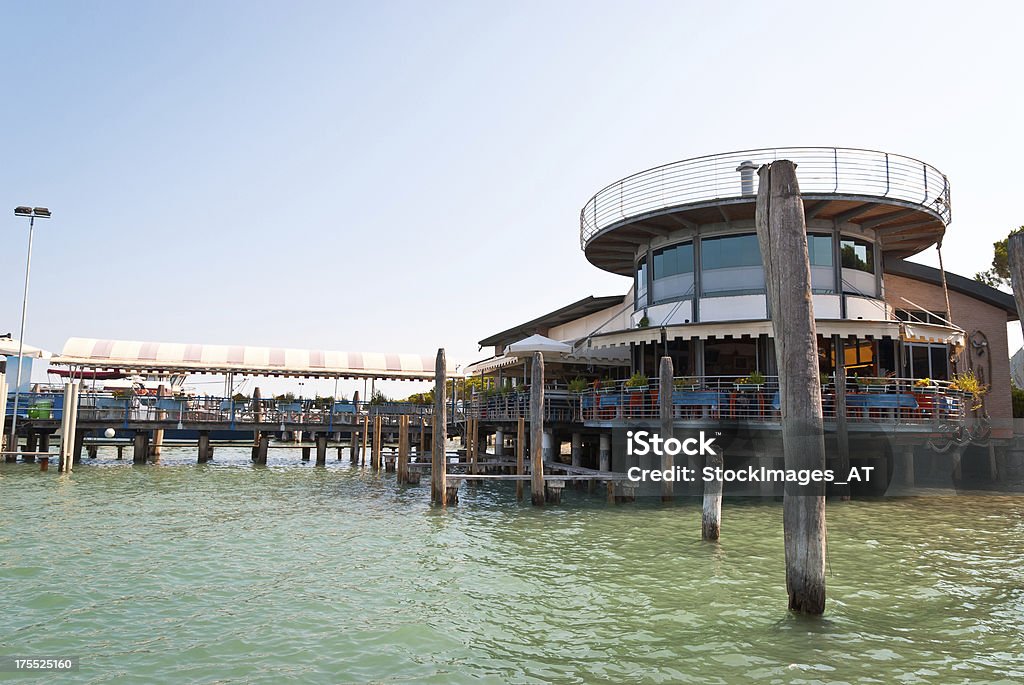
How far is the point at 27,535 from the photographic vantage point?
1436 centimetres

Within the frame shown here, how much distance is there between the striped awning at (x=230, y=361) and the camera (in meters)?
39.7

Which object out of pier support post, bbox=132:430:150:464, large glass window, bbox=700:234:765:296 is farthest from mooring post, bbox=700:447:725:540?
pier support post, bbox=132:430:150:464

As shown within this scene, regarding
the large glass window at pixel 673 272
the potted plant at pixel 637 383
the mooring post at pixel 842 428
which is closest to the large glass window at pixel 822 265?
the large glass window at pixel 673 272

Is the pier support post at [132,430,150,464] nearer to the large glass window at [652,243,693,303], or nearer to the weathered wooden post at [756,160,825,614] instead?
the large glass window at [652,243,693,303]

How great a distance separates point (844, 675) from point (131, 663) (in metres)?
6.89

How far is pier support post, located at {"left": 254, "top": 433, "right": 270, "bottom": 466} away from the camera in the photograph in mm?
36406

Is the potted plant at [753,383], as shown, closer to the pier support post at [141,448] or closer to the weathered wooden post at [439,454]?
the weathered wooden post at [439,454]

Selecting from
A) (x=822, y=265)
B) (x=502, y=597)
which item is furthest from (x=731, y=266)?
(x=502, y=597)

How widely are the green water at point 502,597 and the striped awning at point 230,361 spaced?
2315cm

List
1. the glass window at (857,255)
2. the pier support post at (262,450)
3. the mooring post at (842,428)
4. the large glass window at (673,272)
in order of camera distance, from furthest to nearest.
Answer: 1. the pier support post at (262,450)
2. the large glass window at (673,272)
3. the glass window at (857,255)
4. the mooring post at (842,428)

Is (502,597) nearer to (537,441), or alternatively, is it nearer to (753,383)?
(537,441)

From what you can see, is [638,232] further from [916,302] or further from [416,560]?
[416,560]

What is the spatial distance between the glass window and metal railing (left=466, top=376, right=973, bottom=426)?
4.08 metres

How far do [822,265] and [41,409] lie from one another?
34256mm
